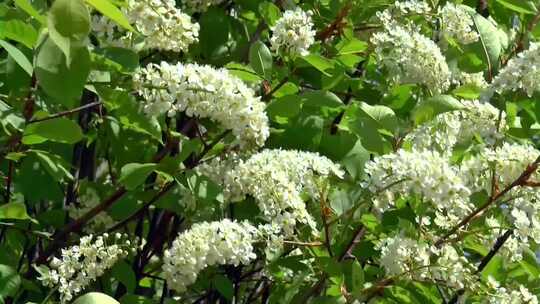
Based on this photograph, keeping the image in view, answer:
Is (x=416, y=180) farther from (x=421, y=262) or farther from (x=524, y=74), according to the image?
(x=524, y=74)

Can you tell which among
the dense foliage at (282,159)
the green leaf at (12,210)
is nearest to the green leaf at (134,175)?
the dense foliage at (282,159)

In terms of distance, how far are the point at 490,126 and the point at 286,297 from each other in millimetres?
699

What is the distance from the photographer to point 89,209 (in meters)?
2.73

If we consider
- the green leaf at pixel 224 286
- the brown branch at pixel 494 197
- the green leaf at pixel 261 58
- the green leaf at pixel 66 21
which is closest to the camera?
the green leaf at pixel 66 21

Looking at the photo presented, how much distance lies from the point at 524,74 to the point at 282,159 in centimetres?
69

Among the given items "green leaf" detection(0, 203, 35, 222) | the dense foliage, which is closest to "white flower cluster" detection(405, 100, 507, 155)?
the dense foliage

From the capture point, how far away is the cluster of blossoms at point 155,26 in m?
2.31

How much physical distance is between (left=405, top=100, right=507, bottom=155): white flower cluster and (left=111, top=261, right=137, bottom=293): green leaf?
752mm

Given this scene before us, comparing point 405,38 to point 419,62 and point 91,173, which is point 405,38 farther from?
point 91,173

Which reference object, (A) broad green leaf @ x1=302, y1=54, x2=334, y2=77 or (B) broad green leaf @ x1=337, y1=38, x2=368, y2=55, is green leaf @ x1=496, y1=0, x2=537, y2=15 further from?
(A) broad green leaf @ x1=302, y1=54, x2=334, y2=77

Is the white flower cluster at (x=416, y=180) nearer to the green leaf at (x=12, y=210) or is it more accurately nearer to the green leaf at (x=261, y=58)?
the green leaf at (x=261, y=58)

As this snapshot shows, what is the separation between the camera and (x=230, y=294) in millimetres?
2645

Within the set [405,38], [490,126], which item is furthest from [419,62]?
[490,126]

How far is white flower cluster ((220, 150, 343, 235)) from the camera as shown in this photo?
2279mm
